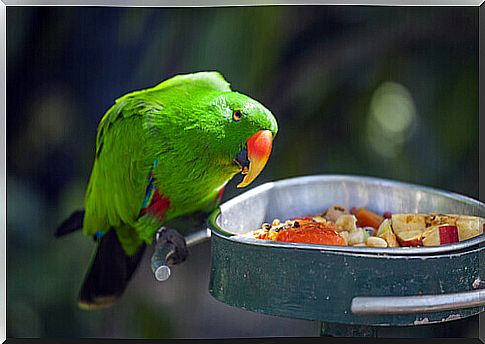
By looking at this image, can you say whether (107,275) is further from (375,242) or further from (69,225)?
(375,242)

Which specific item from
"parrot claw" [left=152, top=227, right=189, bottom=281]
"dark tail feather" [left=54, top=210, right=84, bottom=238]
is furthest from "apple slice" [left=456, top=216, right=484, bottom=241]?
"dark tail feather" [left=54, top=210, right=84, bottom=238]

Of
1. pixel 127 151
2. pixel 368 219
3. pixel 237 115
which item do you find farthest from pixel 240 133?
pixel 368 219

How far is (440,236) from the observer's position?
171 cm

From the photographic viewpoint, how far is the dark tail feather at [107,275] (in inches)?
86.3

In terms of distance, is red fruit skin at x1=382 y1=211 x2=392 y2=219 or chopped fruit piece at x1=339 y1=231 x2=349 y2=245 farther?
red fruit skin at x1=382 y1=211 x2=392 y2=219

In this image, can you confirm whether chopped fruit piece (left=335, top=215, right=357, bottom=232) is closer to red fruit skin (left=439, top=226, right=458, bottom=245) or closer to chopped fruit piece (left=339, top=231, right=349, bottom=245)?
chopped fruit piece (left=339, top=231, right=349, bottom=245)

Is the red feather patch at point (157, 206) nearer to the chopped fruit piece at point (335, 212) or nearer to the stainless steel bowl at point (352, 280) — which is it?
the stainless steel bowl at point (352, 280)

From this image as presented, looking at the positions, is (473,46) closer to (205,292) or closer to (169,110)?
(169,110)

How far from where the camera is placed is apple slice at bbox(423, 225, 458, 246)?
5.61ft

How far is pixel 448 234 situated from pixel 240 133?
685 mm

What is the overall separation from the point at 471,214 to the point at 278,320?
0.83 meters

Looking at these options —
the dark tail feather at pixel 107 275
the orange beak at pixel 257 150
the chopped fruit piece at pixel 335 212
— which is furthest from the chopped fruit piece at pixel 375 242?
the dark tail feather at pixel 107 275

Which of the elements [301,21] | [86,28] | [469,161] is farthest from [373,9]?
[86,28]

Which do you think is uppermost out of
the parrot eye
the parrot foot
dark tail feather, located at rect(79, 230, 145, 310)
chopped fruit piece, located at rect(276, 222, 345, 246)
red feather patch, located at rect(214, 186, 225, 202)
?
the parrot eye
